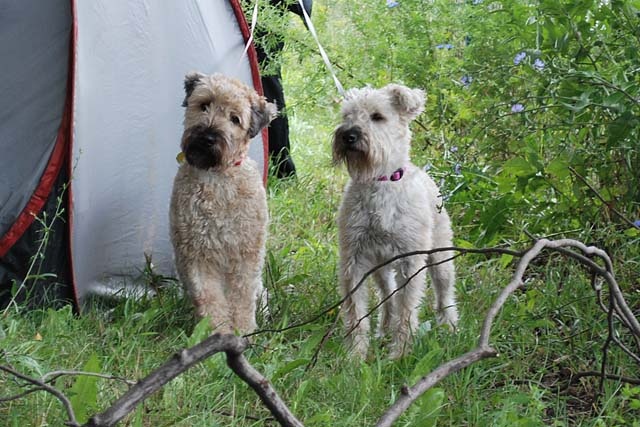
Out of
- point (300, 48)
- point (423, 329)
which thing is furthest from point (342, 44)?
point (423, 329)

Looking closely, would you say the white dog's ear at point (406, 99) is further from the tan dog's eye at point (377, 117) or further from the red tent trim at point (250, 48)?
the red tent trim at point (250, 48)

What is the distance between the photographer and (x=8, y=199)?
421 centimetres

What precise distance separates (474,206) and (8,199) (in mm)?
2188

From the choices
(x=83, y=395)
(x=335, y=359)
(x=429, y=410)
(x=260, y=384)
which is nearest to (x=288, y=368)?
(x=335, y=359)

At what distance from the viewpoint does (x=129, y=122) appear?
468 centimetres

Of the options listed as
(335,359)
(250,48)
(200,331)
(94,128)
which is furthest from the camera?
(250,48)

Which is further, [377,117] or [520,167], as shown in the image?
[377,117]

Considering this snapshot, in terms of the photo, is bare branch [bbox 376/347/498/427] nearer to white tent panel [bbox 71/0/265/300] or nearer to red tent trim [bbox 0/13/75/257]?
white tent panel [bbox 71/0/265/300]

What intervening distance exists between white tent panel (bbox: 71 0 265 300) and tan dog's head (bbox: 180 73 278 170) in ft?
1.21

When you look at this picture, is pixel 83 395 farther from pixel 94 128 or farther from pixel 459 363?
pixel 94 128

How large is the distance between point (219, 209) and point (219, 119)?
426 mm

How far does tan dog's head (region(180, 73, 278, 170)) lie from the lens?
169 inches

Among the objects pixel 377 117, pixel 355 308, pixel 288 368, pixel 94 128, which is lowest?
pixel 355 308

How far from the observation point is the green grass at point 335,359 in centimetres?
315
